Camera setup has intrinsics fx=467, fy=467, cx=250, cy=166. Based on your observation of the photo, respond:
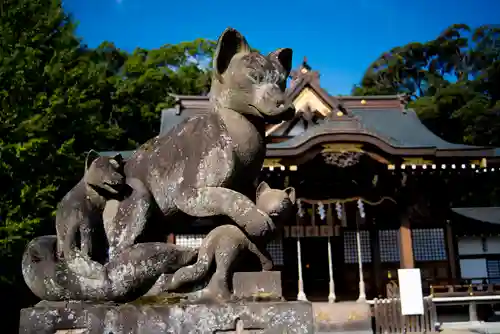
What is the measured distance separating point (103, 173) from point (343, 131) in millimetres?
10630

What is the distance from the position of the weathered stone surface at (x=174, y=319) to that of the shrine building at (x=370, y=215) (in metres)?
10.4

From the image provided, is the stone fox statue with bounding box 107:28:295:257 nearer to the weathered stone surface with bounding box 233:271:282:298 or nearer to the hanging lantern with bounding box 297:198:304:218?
the weathered stone surface with bounding box 233:271:282:298

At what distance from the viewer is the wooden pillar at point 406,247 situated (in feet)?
45.2

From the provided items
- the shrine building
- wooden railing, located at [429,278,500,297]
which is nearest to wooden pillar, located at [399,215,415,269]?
the shrine building

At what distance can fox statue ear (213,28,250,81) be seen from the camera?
3205 millimetres

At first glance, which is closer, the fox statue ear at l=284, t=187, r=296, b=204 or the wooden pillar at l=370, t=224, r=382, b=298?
the fox statue ear at l=284, t=187, r=296, b=204

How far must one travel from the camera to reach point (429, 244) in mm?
15859

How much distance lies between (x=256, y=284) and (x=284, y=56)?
1604mm

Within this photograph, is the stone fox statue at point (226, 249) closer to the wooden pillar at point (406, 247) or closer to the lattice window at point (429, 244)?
the wooden pillar at point (406, 247)

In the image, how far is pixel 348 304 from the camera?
12578 millimetres

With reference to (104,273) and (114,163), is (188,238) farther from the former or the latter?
(104,273)

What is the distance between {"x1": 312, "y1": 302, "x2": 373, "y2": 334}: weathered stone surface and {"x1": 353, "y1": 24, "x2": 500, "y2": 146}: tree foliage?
18500 millimetres

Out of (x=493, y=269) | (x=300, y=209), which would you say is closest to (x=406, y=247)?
(x=300, y=209)

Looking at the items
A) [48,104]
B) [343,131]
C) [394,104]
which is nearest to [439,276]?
[343,131]
